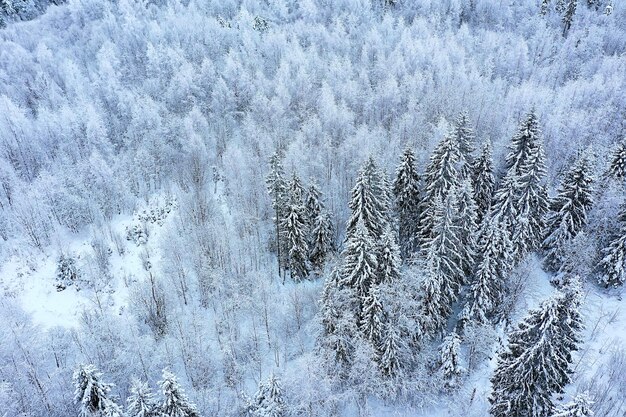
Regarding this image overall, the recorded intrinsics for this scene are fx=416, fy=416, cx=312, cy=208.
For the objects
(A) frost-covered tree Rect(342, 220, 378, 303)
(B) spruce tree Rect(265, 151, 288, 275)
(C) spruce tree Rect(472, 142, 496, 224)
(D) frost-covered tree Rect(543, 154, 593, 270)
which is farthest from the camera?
(C) spruce tree Rect(472, 142, 496, 224)

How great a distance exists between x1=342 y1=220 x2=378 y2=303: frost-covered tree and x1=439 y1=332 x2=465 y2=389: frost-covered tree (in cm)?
784

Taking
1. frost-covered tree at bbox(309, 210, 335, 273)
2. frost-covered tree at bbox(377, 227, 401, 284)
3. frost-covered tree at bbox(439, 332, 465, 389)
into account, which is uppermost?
frost-covered tree at bbox(377, 227, 401, 284)

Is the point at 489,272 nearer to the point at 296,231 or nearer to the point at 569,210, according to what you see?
the point at 569,210

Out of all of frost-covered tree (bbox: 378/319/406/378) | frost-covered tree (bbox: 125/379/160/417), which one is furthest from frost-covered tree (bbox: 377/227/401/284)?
frost-covered tree (bbox: 125/379/160/417)

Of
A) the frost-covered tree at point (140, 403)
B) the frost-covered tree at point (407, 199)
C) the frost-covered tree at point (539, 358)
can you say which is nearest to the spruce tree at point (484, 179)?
the frost-covered tree at point (407, 199)

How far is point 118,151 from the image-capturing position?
5888 centimetres

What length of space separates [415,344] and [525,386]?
1002 centimetres

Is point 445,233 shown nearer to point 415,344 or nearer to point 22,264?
point 415,344

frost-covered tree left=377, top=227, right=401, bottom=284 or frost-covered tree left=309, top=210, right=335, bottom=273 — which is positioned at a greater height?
frost-covered tree left=377, top=227, right=401, bottom=284

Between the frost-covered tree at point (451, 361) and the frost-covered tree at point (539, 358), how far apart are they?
5430 mm

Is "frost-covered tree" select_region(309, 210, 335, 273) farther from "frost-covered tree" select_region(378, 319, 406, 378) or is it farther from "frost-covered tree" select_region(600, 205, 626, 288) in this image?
"frost-covered tree" select_region(600, 205, 626, 288)

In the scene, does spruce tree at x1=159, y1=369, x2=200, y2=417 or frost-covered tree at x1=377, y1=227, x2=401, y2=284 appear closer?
spruce tree at x1=159, y1=369, x2=200, y2=417

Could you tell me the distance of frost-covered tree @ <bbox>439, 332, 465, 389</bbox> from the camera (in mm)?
33375

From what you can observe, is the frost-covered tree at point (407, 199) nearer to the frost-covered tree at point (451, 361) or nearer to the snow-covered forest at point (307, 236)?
the snow-covered forest at point (307, 236)
